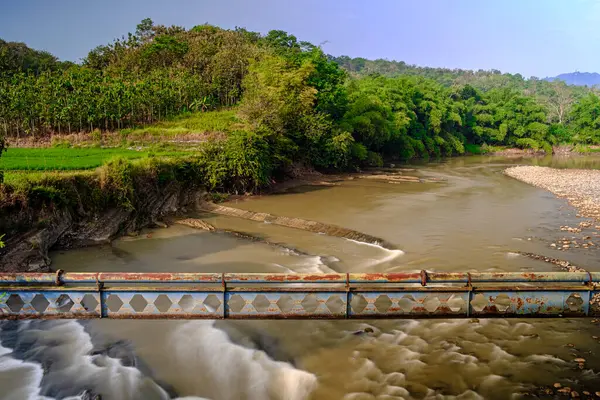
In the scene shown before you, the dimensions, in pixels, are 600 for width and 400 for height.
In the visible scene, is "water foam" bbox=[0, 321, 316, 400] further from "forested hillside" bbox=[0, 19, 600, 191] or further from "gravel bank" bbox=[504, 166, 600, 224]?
"gravel bank" bbox=[504, 166, 600, 224]

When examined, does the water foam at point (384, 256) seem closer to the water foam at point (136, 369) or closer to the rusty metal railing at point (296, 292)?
the water foam at point (136, 369)

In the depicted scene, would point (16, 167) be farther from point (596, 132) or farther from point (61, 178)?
point (596, 132)

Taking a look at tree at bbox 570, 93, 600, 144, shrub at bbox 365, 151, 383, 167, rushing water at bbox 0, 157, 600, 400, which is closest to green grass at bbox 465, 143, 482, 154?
tree at bbox 570, 93, 600, 144

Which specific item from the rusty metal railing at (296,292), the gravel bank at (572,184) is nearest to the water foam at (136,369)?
the rusty metal railing at (296,292)

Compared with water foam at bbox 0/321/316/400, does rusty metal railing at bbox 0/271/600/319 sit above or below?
above

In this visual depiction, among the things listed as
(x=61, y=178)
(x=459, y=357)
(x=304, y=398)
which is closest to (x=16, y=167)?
(x=61, y=178)
